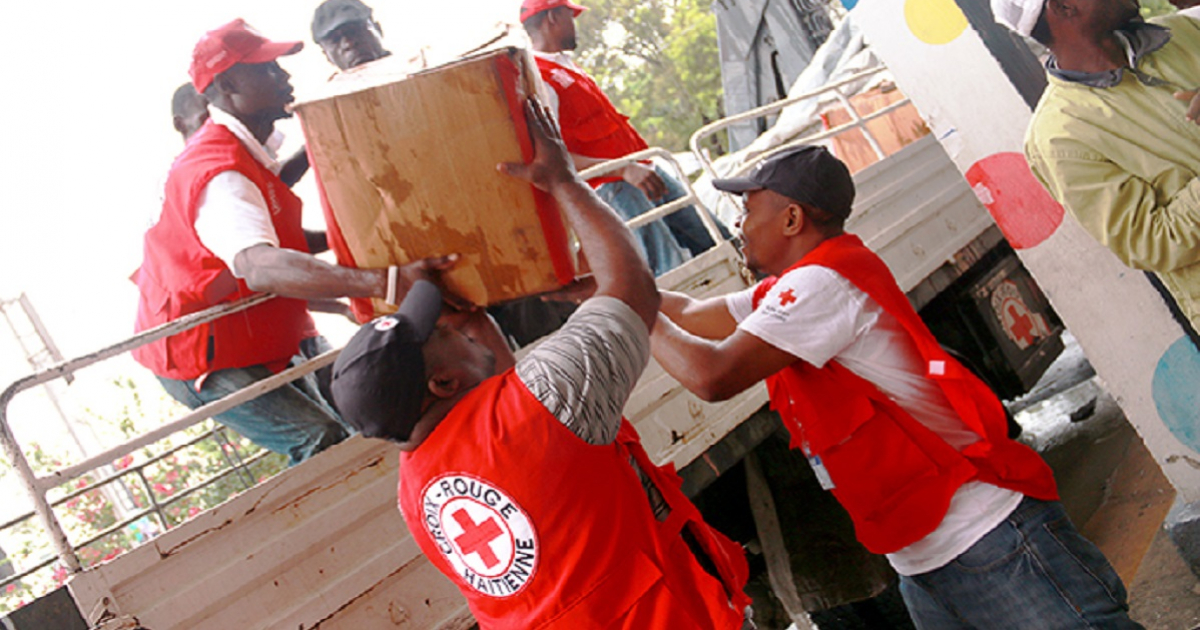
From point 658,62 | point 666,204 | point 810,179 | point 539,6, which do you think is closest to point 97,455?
point 810,179

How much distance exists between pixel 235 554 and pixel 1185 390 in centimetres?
276

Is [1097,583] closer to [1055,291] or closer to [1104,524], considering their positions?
[1055,291]

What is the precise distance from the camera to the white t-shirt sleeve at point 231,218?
207 centimetres

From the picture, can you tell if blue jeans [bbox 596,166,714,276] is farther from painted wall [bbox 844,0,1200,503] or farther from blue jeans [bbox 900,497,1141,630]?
blue jeans [bbox 900,497,1141,630]

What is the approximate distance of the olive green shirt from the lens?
2.02m

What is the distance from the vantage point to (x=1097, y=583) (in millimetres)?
1805

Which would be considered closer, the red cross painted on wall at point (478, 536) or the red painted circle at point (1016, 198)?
the red cross painted on wall at point (478, 536)

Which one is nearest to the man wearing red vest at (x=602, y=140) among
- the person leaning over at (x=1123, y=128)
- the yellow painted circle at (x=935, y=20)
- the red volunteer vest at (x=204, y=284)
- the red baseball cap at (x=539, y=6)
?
the red baseball cap at (x=539, y=6)

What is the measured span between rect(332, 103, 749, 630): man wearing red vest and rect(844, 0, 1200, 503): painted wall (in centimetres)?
175

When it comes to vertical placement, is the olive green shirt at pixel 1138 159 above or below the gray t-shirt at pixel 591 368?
below

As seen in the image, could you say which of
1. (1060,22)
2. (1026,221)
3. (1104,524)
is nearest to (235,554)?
(1060,22)

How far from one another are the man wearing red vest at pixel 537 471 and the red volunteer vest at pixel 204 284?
91 cm

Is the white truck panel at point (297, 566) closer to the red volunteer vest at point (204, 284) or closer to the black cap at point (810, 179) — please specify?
the red volunteer vest at point (204, 284)

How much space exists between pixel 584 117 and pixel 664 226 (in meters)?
0.59
